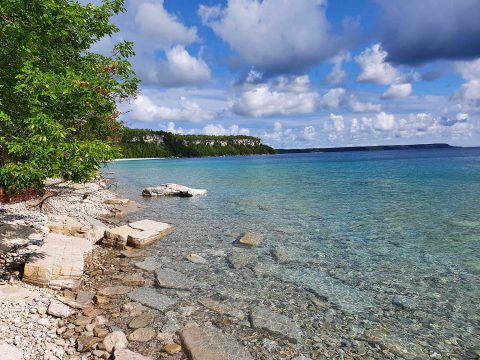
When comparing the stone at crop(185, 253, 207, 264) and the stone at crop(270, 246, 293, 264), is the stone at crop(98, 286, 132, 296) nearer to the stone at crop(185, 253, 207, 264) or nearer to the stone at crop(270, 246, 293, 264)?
the stone at crop(185, 253, 207, 264)

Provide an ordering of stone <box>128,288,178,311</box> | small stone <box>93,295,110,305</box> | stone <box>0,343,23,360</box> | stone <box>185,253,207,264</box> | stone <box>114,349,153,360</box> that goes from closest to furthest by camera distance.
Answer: stone <box>0,343,23,360</box> → stone <box>114,349,153,360</box> → small stone <box>93,295,110,305</box> → stone <box>128,288,178,311</box> → stone <box>185,253,207,264</box>

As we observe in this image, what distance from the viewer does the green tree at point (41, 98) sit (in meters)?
7.43

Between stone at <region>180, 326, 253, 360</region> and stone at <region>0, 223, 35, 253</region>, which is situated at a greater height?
stone at <region>0, 223, 35, 253</region>

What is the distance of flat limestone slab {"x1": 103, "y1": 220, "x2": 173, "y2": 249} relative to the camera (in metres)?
15.3

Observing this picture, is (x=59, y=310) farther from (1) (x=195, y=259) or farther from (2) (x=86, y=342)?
(1) (x=195, y=259)

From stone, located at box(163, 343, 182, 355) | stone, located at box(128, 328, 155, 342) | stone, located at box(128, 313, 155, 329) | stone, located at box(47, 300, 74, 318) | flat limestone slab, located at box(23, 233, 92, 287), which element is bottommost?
stone, located at box(163, 343, 182, 355)

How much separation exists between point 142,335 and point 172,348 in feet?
3.11

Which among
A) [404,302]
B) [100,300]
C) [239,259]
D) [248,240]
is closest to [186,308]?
[100,300]

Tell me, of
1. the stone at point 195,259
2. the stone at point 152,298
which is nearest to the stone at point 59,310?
the stone at point 152,298

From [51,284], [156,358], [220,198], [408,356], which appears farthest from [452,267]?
[220,198]

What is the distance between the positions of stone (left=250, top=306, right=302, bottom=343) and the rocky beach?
0.03 meters

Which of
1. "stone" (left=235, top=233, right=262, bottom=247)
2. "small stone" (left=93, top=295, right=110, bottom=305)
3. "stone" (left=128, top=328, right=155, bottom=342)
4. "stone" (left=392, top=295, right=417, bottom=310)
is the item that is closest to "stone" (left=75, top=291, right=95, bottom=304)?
"small stone" (left=93, top=295, right=110, bottom=305)

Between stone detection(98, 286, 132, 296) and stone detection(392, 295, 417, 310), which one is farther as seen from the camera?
stone detection(98, 286, 132, 296)

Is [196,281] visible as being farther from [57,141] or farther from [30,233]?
[30,233]
